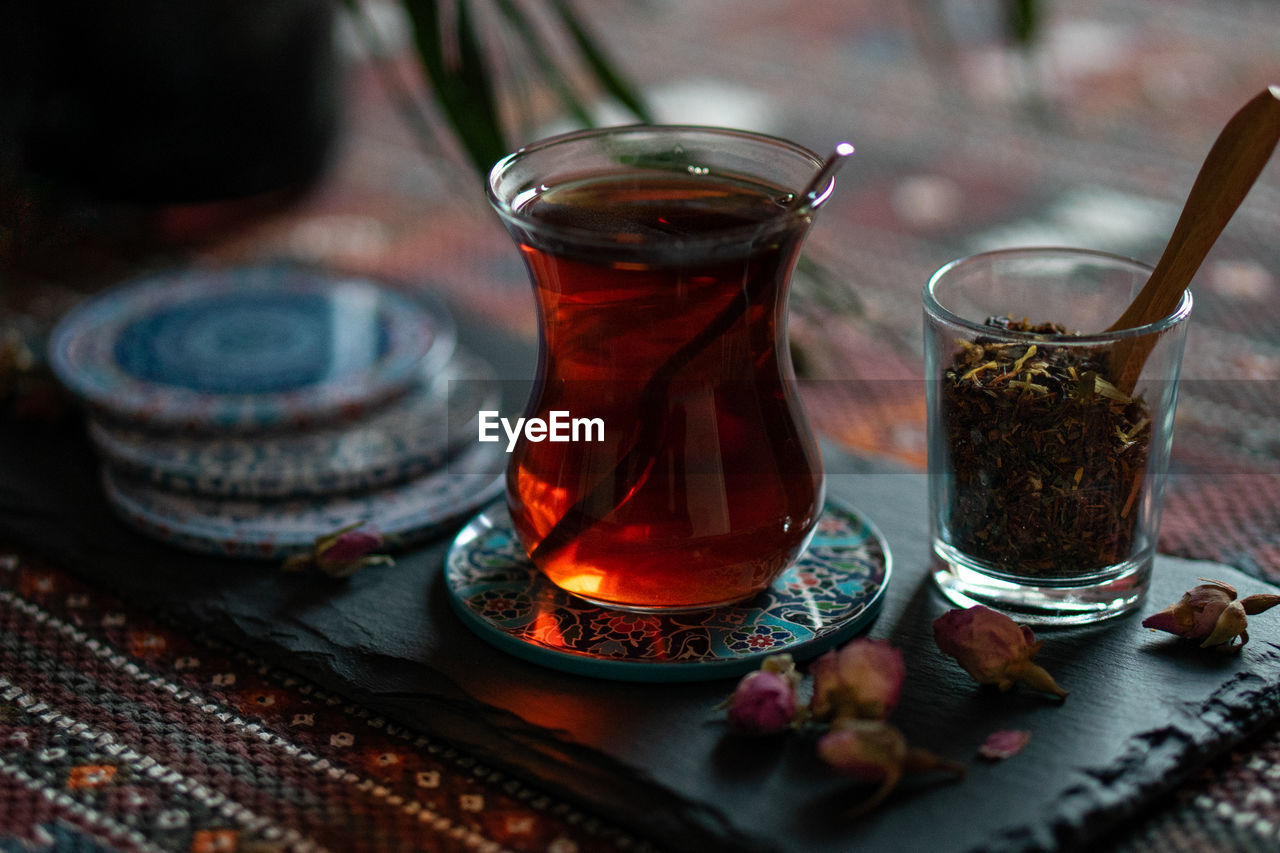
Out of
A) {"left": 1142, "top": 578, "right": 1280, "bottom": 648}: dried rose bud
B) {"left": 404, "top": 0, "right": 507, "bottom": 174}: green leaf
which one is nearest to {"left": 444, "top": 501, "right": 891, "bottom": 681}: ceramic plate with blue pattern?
{"left": 1142, "top": 578, "right": 1280, "bottom": 648}: dried rose bud

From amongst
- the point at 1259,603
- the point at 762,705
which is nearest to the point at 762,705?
the point at 762,705

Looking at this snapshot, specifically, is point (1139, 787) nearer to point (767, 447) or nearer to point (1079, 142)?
point (767, 447)

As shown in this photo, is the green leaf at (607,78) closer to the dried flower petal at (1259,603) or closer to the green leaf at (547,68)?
the green leaf at (547,68)

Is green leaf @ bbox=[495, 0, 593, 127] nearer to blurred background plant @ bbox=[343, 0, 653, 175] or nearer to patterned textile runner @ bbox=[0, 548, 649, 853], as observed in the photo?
blurred background plant @ bbox=[343, 0, 653, 175]

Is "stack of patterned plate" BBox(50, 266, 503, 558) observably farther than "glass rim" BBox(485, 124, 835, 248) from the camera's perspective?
Yes

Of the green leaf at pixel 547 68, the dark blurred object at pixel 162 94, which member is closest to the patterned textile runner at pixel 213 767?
the green leaf at pixel 547 68

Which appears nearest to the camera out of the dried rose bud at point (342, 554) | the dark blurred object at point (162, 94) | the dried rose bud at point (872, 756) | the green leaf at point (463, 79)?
the dried rose bud at point (872, 756)

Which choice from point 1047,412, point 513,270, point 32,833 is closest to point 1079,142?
point 513,270
